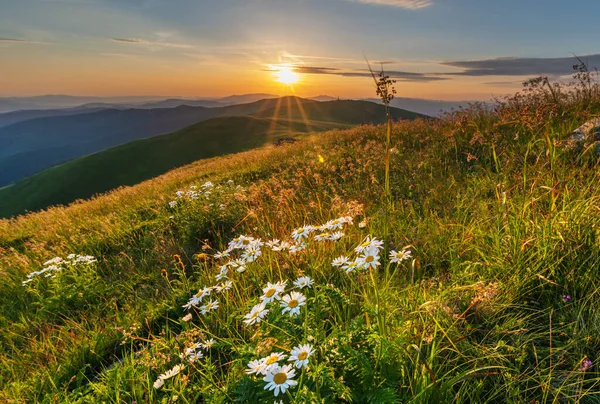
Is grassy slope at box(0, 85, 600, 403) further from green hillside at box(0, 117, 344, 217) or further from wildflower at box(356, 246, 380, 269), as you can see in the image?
green hillside at box(0, 117, 344, 217)

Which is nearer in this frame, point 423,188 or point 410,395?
point 410,395

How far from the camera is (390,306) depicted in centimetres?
228

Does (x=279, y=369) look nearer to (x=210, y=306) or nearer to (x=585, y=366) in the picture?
(x=210, y=306)

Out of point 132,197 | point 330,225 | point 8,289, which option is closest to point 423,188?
point 330,225

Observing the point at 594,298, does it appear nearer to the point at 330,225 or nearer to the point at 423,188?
the point at 330,225

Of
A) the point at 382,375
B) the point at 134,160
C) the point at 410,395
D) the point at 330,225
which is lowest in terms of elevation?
the point at 134,160

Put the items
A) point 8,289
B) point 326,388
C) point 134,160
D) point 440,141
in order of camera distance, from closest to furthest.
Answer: point 326,388 → point 8,289 → point 440,141 → point 134,160

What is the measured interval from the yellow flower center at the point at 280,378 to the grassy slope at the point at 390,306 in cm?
11

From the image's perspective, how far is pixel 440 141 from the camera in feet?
26.0

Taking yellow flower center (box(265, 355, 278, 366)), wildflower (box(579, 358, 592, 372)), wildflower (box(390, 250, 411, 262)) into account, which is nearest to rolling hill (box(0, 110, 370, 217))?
wildflower (box(390, 250, 411, 262))

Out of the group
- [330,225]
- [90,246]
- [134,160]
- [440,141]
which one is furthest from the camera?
[134,160]

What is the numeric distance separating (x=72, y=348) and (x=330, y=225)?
10.0 ft

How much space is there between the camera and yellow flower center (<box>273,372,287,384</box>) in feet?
4.92

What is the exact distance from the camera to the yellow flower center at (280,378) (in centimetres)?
150
